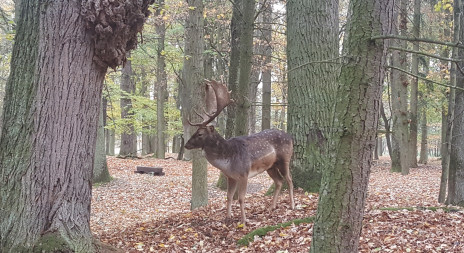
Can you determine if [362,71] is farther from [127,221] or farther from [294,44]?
[127,221]

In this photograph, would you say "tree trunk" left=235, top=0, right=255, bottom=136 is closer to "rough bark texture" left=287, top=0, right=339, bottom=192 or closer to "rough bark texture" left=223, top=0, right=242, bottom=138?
"rough bark texture" left=223, top=0, right=242, bottom=138

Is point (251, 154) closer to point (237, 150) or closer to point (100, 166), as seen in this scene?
point (237, 150)

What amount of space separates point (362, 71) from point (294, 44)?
205 inches

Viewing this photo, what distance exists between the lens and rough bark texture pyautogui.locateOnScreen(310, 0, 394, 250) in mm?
3447

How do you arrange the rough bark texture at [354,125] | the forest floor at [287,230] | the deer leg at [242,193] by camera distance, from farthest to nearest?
1. the deer leg at [242,193]
2. the forest floor at [287,230]
3. the rough bark texture at [354,125]

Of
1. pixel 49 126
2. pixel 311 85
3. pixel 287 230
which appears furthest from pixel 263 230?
pixel 311 85

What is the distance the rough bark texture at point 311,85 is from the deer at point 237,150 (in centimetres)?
114

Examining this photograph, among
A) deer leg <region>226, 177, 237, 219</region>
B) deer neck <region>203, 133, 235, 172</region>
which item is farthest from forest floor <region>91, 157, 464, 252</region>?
deer neck <region>203, 133, 235, 172</region>

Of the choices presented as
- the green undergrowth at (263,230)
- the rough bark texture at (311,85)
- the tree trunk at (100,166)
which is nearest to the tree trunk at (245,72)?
the rough bark texture at (311,85)

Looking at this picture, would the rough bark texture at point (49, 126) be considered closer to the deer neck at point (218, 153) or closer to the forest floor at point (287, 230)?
the forest floor at point (287, 230)

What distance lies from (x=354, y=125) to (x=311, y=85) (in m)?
4.82

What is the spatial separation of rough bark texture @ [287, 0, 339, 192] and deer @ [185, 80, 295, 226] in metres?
1.14

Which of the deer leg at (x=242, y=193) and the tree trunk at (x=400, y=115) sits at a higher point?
the tree trunk at (x=400, y=115)

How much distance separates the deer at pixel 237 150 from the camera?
6.44 m
